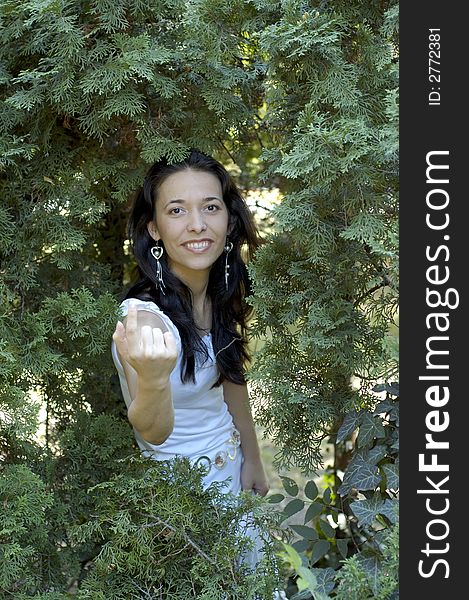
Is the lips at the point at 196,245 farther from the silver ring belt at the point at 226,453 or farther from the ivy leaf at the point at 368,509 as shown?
the ivy leaf at the point at 368,509

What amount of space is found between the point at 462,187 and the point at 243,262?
124cm

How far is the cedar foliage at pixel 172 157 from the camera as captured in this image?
2.30 m

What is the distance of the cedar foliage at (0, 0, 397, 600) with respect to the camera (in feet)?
7.55

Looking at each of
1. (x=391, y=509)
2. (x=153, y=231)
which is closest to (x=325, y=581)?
(x=391, y=509)

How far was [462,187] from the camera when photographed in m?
1.99

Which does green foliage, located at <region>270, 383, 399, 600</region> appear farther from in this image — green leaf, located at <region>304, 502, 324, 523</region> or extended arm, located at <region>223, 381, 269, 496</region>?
extended arm, located at <region>223, 381, 269, 496</region>

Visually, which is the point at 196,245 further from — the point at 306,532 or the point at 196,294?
the point at 306,532

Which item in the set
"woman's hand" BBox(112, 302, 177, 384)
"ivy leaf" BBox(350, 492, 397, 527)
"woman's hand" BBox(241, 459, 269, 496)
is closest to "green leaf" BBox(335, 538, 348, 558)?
"woman's hand" BBox(241, 459, 269, 496)

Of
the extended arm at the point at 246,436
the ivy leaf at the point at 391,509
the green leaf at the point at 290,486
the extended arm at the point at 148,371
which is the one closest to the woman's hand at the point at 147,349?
the extended arm at the point at 148,371

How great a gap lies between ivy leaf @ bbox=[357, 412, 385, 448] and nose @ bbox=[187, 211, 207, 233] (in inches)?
33.2

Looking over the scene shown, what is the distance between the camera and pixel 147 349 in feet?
7.20

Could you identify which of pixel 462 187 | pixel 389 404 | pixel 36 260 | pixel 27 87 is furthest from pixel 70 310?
pixel 462 187

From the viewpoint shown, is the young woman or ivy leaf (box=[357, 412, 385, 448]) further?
the young woman

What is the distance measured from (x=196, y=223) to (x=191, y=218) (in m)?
0.03
